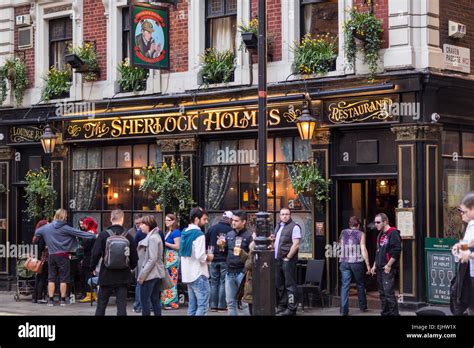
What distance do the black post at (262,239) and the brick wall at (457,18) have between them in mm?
5059

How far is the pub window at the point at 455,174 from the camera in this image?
18.0 m

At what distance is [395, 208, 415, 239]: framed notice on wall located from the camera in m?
17.2

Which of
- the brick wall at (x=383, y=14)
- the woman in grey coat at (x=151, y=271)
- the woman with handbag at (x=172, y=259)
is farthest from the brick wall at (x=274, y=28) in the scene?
the woman in grey coat at (x=151, y=271)

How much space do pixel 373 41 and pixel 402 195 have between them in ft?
9.82

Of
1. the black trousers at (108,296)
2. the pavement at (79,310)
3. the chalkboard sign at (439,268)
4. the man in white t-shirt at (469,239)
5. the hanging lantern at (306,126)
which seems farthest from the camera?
the hanging lantern at (306,126)

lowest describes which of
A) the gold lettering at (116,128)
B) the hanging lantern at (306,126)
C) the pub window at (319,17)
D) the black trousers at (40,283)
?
the black trousers at (40,283)

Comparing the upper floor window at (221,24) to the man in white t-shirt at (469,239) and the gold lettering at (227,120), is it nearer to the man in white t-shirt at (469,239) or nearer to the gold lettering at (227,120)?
the gold lettering at (227,120)

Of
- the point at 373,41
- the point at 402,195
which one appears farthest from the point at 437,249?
the point at 373,41

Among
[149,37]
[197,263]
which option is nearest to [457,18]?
[149,37]

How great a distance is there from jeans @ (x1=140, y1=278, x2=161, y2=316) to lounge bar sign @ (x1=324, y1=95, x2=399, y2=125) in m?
5.73

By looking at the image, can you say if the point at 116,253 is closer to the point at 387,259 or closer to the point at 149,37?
the point at 387,259

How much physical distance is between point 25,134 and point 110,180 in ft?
9.65

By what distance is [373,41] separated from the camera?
57.9ft
